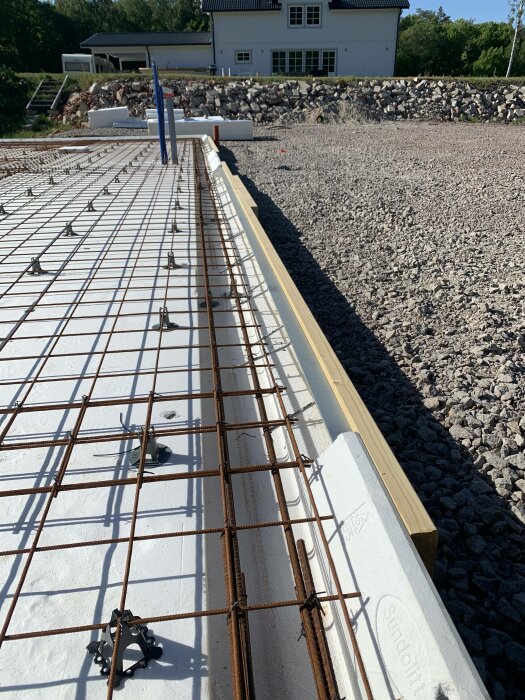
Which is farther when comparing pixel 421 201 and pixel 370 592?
pixel 421 201

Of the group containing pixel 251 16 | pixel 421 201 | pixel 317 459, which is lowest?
pixel 421 201

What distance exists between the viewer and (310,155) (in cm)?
1291

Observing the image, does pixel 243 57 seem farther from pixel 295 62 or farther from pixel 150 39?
pixel 150 39

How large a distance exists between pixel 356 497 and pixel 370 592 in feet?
1.02

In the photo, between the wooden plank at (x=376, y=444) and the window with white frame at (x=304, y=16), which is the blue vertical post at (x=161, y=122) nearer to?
the wooden plank at (x=376, y=444)

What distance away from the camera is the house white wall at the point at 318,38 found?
26719 mm

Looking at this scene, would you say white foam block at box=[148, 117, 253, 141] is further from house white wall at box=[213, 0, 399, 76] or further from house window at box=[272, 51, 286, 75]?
house window at box=[272, 51, 286, 75]

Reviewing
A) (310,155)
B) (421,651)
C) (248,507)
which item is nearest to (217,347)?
A: (248,507)

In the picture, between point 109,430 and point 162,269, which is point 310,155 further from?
point 109,430

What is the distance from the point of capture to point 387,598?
54.4 inches

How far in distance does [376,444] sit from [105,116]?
19.9 meters

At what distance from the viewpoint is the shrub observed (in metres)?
19.4

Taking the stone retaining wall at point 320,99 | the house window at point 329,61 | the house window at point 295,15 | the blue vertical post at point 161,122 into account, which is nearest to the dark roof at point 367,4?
the house window at point 295,15

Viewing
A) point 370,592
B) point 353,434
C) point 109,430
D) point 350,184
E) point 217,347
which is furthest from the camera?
point 350,184
